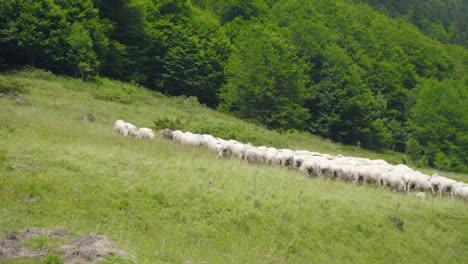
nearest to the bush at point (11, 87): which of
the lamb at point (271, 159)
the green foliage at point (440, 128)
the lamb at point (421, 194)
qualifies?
the lamb at point (271, 159)

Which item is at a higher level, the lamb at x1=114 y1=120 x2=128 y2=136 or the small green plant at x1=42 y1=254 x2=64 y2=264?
the small green plant at x1=42 y1=254 x2=64 y2=264

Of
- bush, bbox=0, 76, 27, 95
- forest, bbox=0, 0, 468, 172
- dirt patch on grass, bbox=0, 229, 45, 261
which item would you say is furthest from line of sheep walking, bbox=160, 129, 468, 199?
forest, bbox=0, 0, 468, 172

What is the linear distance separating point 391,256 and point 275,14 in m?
82.1

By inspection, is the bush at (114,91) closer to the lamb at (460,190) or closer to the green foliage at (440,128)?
the lamb at (460,190)

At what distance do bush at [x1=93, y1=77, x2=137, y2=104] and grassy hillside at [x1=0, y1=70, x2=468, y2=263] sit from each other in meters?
14.7

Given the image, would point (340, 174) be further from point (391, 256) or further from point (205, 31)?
point (205, 31)

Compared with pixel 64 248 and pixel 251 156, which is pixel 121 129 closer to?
pixel 251 156

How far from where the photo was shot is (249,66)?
214ft

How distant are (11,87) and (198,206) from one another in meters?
22.6

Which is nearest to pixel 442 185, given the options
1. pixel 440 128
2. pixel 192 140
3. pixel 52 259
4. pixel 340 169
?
pixel 340 169

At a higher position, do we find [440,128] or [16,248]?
[16,248]

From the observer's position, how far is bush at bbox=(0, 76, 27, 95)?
109 feet

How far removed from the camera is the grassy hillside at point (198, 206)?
1447cm

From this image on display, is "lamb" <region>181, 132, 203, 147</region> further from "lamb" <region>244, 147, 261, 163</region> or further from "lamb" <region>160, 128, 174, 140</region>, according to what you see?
"lamb" <region>244, 147, 261, 163</region>
